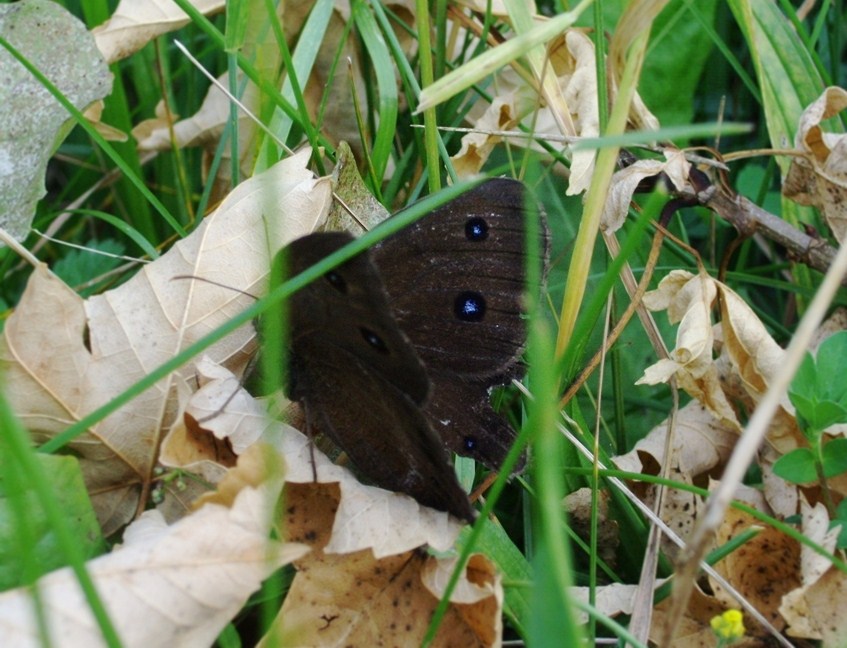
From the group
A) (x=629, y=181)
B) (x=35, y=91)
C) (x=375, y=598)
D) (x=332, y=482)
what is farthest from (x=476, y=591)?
(x=35, y=91)

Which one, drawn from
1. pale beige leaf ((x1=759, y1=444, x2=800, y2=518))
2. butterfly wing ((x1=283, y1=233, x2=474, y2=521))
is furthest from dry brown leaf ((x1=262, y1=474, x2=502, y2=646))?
pale beige leaf ((x1=759, y1=444, x2=800, y2=518))

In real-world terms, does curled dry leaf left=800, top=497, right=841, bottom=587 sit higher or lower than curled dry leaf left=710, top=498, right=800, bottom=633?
higher

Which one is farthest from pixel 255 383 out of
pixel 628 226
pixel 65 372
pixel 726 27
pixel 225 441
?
pixel 726 27

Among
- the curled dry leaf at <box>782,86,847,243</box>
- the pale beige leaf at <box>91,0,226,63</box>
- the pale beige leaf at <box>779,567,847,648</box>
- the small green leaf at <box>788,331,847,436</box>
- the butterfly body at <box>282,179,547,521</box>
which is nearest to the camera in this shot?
the butterfly body at <box>282,179,547,521</box>

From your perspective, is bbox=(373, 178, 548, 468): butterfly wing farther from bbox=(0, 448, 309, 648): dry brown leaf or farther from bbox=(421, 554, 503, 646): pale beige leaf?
bbox=(0, 448, 309, 648): dry brown leaf

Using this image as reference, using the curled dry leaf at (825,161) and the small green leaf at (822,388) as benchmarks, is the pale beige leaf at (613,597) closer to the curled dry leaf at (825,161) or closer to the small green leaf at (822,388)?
the small green leaf at (822,388)

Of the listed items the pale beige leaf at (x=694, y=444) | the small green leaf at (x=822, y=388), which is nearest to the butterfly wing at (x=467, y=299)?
the pale beige leaf at (x=694, y=444)

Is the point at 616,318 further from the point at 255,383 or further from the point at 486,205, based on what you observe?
the point at 255,383

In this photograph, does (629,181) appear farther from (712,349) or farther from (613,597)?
(613,597)
